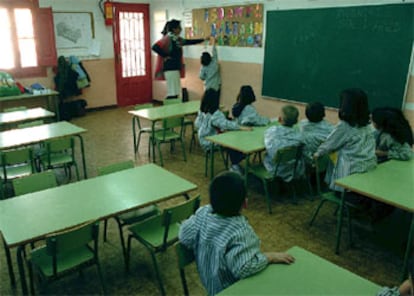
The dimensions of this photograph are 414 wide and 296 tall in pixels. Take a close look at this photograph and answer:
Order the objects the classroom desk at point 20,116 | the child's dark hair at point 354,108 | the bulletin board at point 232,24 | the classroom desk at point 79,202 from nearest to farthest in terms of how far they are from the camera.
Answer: the classroom desk at point 79,202
the child's dark hair at point 354,108
the classroom desk at point 20,116
the bulletin board at point 232,24

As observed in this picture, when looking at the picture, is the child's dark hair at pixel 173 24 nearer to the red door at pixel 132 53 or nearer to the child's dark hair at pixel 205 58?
the child's dark hair at pixel 205 58

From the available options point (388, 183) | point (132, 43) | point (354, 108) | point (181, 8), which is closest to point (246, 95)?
point (354, 108)

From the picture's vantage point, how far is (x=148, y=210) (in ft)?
10.3

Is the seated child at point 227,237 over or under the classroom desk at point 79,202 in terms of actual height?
over

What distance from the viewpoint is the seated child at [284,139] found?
12.6 feet

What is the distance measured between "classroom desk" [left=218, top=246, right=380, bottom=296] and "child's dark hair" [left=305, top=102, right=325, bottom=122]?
8.25ft

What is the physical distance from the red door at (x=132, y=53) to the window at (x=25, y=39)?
158cm

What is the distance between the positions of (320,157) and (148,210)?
64.6 inches

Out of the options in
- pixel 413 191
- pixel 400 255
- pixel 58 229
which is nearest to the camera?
pixel 58 229

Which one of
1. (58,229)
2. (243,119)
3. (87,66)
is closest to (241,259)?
(58,229)

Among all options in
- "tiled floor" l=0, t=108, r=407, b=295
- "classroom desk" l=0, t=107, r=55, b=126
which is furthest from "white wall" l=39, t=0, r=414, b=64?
"classroom desk" l=0, t=107, r=55, b=126

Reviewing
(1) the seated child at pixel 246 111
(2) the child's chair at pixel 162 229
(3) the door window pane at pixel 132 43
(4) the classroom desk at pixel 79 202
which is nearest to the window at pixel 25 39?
(3) the door window pane at pixel 132 43

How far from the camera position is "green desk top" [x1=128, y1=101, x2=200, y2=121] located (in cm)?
523

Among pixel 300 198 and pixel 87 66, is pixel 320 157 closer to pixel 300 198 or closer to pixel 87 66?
pixel 300 198
